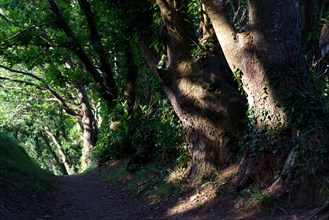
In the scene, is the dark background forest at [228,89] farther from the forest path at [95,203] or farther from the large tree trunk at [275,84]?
the forest path at [95,203]

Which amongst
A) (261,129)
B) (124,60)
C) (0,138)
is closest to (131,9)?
(261,129)

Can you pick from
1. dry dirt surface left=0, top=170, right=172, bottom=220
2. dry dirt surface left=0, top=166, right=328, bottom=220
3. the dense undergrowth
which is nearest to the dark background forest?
the dense undergrowth

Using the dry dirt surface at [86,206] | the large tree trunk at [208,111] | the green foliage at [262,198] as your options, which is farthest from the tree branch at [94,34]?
the green foliage at [262,198]

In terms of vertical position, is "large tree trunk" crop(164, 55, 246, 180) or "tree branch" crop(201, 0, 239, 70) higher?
"tree branch" crop(201, 0, 239, 70)

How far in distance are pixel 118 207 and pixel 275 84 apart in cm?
466

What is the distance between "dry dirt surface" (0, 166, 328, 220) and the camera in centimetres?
619

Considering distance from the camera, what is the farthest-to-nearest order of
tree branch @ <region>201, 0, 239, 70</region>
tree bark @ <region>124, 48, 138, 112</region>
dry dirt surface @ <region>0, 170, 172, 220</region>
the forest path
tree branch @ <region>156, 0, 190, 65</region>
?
tree bark @ <region>124, 48, 138, 112</region>
tree branch @ <region>156, 0, 190, 65</region>
the forest path
dry dirt surface @ <region>0, 170, 172, 220</region>
tree branch @ <region>201, 0, 239, 70</region>

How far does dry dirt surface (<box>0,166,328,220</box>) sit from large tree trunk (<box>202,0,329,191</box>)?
0.79 m

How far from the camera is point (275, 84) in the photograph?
6.28m

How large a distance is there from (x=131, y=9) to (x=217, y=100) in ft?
9.63

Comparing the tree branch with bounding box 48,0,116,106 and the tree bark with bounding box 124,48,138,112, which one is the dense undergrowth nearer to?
the tree branch with bounding box 48,0,116,106

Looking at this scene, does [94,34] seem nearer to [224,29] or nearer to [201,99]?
[201,99]

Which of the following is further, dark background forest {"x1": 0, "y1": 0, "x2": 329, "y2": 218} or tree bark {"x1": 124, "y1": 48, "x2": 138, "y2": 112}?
tree bark {"x1": 124, "y1": 48, "x2": 138, "y2": 112}

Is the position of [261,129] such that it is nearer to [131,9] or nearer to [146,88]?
[131,9]
